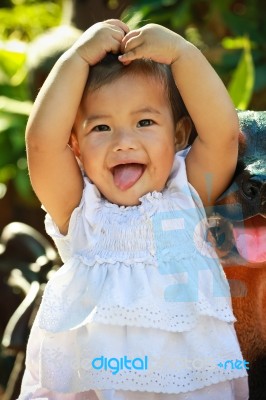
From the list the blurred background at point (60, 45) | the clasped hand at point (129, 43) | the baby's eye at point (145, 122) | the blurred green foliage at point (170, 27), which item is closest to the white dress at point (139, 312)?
the baby's eye at point (145, 122)

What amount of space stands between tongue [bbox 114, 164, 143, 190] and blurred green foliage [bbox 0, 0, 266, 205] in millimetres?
2239

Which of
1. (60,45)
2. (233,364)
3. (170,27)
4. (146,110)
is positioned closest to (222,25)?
(170,27)

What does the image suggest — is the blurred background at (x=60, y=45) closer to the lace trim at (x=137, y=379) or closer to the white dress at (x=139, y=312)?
the white dress at (x=139, y=312)

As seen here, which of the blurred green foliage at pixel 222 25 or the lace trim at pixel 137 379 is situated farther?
the blurred green foliage at pixel 222 25

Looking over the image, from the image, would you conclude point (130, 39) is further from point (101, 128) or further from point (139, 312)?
point (139, 312)

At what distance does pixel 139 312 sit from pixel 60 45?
219cm

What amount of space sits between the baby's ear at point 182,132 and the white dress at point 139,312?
5 cm

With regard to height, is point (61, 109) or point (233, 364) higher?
point (61, 109)

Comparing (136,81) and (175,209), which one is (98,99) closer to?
(136,81)

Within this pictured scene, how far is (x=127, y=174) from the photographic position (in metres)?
1.64

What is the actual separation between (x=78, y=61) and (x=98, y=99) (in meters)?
0.08

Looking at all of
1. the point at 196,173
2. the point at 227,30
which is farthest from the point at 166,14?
the point at 196,173

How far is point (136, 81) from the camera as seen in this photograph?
162 cm

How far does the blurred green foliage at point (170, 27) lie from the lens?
4324mm
